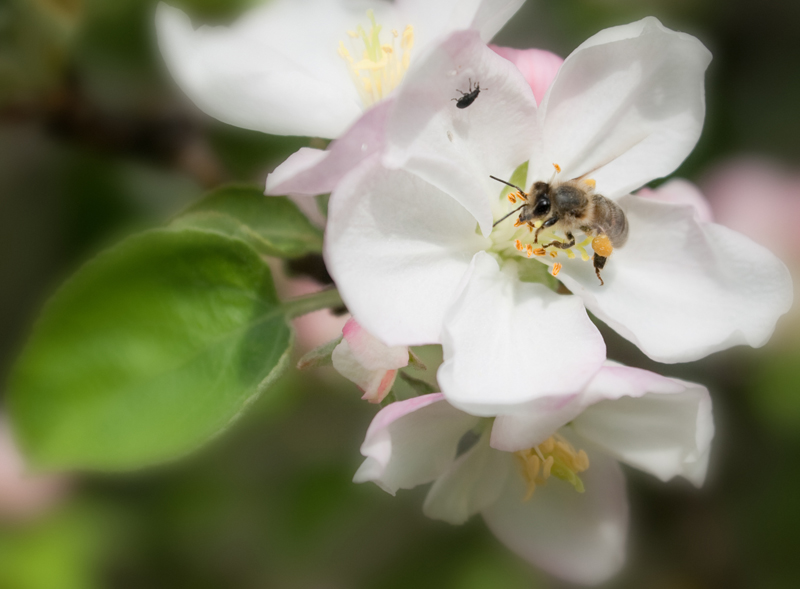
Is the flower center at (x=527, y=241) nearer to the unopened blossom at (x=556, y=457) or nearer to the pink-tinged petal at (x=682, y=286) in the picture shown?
the pink-tinged petal at (x=682, y=286)

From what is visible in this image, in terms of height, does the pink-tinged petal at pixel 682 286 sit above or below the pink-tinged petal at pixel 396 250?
below

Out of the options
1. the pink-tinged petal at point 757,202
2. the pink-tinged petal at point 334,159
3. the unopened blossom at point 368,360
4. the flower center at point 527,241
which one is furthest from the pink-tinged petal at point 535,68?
the pink-tinged petal at point 757,202

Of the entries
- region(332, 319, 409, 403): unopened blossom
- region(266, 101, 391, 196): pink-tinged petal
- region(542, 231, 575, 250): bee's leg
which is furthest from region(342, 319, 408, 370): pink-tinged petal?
region(542, 231, 575, 250): bee's leg

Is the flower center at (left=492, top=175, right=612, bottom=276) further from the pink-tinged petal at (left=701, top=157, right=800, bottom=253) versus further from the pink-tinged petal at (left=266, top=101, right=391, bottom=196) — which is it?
the pink-tinged petal at (left=701, top=157, right=800, bottom=253)

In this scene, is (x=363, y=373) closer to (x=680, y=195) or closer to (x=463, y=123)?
(x=463, y=123)

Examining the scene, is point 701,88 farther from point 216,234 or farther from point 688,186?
point 216,234

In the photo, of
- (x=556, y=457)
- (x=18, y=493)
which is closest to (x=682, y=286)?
(x=556, y=457)
